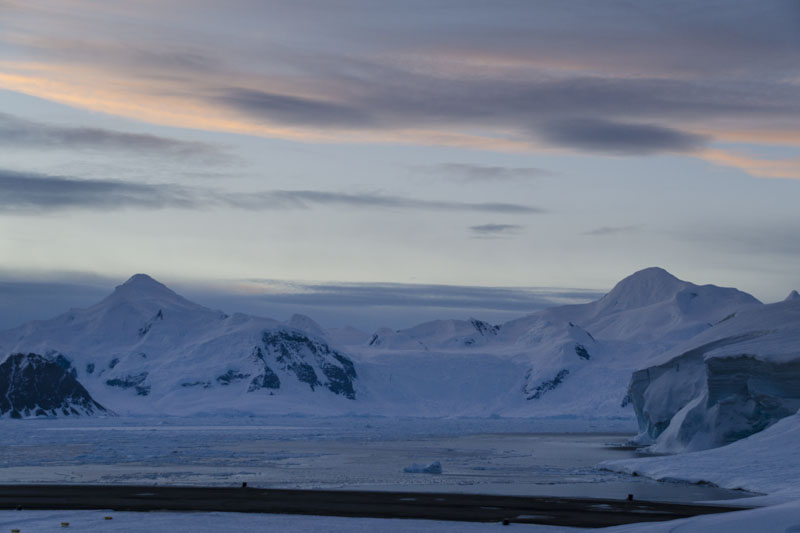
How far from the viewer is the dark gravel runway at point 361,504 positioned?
110 ft

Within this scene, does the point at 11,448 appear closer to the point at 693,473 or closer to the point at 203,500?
the point at 203,500

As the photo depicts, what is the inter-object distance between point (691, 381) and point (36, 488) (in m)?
49.8

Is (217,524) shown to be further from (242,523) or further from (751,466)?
(751,466)

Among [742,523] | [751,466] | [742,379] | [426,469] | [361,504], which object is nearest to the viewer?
[742,523]

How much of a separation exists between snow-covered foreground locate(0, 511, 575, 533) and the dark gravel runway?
57.1 inches

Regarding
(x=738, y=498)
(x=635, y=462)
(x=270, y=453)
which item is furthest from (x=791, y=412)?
(x=270, y=453)

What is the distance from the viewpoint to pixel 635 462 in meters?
56.1

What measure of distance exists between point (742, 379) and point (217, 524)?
4039cm

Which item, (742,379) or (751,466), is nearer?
(751,466)

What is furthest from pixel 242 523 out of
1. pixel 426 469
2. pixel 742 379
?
pixel 742 379

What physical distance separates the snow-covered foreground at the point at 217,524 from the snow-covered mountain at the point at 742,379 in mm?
33399

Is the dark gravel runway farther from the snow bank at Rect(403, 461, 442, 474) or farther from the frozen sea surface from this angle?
the snow bank at Rect(403, 461, 442, 474)

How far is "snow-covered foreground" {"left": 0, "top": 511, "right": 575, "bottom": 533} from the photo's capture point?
98.6 ft

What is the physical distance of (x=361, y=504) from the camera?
3728 centimetres
